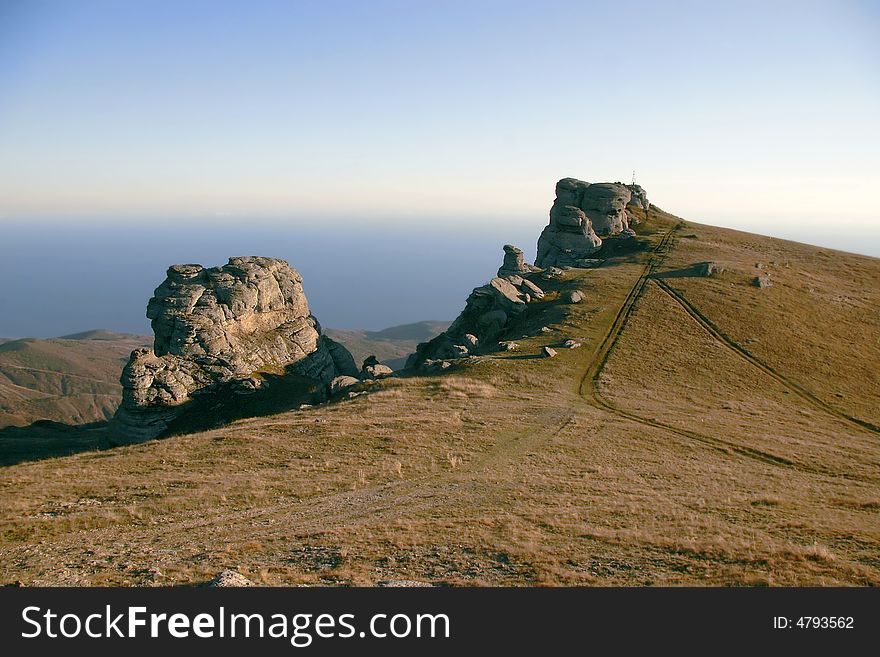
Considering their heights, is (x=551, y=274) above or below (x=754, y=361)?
above

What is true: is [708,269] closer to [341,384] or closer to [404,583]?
[341,384]

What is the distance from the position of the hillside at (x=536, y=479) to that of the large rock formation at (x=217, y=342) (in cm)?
2707

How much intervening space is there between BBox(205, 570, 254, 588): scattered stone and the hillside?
0.80m

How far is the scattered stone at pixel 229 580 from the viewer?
18.1 metres

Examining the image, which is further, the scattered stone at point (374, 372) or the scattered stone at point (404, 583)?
the scattered stone at point (374, 372)

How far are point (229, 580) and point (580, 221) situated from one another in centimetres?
9354

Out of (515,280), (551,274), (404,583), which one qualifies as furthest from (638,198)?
(404,583)

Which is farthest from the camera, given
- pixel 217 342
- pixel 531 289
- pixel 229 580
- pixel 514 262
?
pixel 514 262

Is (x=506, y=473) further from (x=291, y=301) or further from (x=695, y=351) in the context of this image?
(x=291, y=301)

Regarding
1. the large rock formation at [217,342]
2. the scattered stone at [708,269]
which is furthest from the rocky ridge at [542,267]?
the large rock formation at [217,342]

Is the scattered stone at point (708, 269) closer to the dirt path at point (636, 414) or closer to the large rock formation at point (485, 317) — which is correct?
the dirt path at point (636, 414)

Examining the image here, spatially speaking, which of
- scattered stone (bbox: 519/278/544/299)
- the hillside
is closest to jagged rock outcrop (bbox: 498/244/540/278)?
scattered stone (bbox: 519/278/544/299)

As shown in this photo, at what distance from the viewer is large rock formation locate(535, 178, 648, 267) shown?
101 meters

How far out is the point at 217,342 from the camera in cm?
7238
